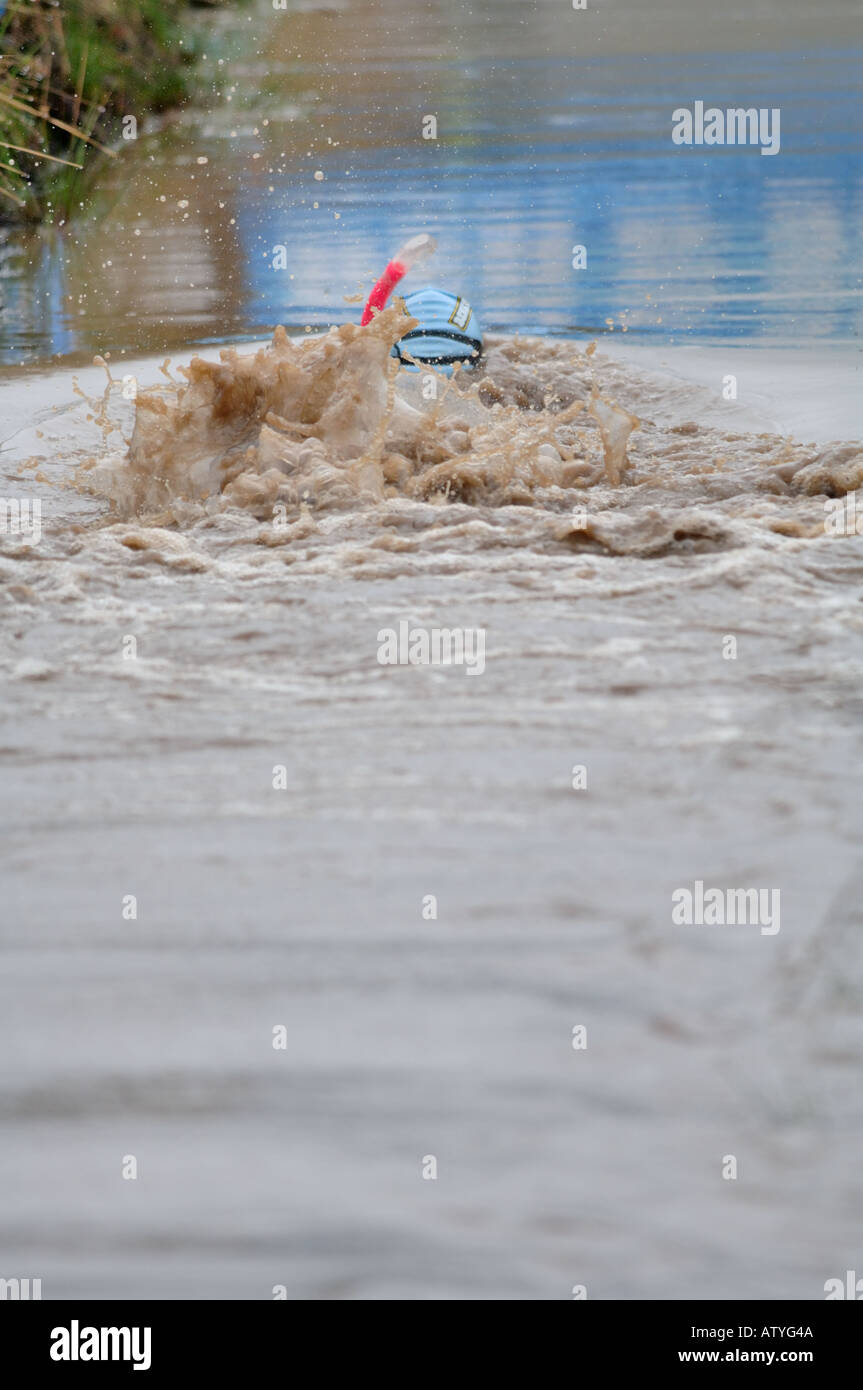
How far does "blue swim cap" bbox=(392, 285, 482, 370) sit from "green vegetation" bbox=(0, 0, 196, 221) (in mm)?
2681

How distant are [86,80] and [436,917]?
25.0 ft

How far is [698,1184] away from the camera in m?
0.88

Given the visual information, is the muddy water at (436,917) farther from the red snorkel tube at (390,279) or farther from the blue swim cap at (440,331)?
the blue swim cap at (440,331)

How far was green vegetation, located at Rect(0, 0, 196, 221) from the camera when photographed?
21.3 ft

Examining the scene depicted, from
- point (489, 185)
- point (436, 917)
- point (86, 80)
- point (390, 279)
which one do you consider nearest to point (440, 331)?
point (390, 279)

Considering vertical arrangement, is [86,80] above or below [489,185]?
above

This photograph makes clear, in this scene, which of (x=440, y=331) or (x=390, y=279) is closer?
(x=390, y=279)

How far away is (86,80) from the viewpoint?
7.45 m

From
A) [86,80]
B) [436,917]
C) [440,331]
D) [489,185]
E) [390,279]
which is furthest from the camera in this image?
[86,80]

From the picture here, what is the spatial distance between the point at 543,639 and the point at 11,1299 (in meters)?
1.18

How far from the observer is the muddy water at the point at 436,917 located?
0.87 meters

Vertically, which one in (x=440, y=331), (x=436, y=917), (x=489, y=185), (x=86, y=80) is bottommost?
(x=436, y=917)

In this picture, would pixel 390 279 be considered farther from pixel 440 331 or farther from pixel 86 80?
pixel 86 80

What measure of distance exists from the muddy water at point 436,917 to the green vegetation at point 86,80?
4790 mm
